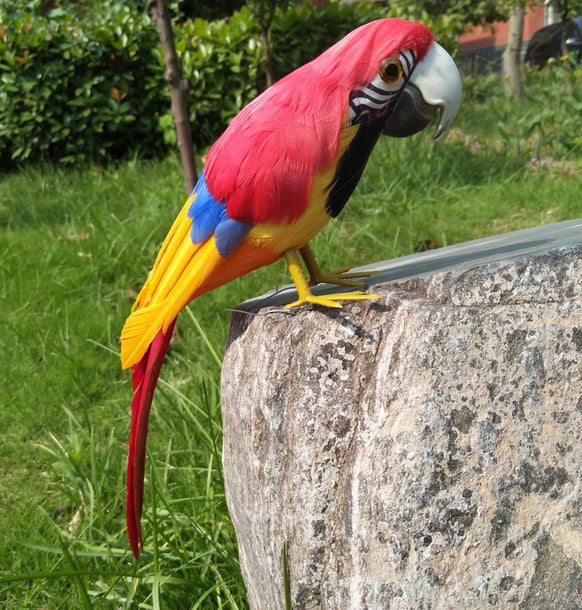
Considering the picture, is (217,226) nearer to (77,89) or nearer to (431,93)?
(431,93)

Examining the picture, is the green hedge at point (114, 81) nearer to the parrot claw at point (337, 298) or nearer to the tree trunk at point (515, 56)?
the tree trunk at point (515, 56)

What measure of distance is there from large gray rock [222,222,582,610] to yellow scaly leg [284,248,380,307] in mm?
21

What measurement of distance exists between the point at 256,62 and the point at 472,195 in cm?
232

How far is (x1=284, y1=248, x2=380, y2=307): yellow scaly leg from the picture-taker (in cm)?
135

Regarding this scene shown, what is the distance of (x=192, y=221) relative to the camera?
57.0 inches

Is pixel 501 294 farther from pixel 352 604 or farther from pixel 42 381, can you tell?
pixel 42 381

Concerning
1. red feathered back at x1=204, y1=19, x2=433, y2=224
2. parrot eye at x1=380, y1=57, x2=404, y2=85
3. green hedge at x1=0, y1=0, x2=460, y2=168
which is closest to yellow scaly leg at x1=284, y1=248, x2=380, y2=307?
red feathered back at x1=204, y1=19, x2=433, y2=224

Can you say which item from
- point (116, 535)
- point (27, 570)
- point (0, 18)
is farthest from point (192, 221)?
point (0, 18)

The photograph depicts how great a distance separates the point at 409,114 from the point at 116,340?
203cm

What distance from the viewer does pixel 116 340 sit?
3064 mm

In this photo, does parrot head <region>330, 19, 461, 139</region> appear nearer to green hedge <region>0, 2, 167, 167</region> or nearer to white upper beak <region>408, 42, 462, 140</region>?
white upper beak <region>408, 42, 462, 140</region>

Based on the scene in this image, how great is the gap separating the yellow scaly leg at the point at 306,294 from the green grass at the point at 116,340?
1.91 feet

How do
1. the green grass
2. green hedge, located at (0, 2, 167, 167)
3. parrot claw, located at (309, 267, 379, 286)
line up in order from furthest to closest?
green hedge, located at (0, 2, 167, 167) < the green grass < parrot claw, located at (309, 267, 379, 286)

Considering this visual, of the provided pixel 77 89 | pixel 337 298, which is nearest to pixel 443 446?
pixel 337 298
